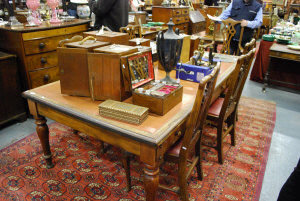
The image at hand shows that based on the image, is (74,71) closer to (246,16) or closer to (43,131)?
(43,131)

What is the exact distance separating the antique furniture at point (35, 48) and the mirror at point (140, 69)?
1861mm

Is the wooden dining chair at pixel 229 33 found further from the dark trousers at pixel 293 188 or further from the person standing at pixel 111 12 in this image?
the dark trousers at pixel 293 188

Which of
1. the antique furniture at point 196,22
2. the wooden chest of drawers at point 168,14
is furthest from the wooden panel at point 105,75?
the antique furniture at point 196,22

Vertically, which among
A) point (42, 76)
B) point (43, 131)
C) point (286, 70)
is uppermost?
→ point (42, 76)

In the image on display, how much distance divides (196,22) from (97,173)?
238 inches

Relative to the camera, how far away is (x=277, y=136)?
287 centimetres

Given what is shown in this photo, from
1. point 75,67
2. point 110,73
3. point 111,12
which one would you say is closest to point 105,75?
point 110,73

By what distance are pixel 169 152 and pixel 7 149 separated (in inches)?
73.0

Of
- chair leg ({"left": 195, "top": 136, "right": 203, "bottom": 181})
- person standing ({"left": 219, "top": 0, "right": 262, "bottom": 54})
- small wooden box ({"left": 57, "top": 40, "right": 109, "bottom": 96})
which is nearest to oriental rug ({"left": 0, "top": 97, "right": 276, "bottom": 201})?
chair leg ({"left": 195, "top": 136, "right": 203, "bottom": 181})

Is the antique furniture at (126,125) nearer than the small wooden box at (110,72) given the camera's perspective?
Yes

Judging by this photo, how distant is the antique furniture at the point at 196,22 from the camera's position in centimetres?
688

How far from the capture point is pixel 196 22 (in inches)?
277

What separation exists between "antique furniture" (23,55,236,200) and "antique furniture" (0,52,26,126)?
128 cm

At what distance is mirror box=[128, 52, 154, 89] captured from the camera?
1547mm
